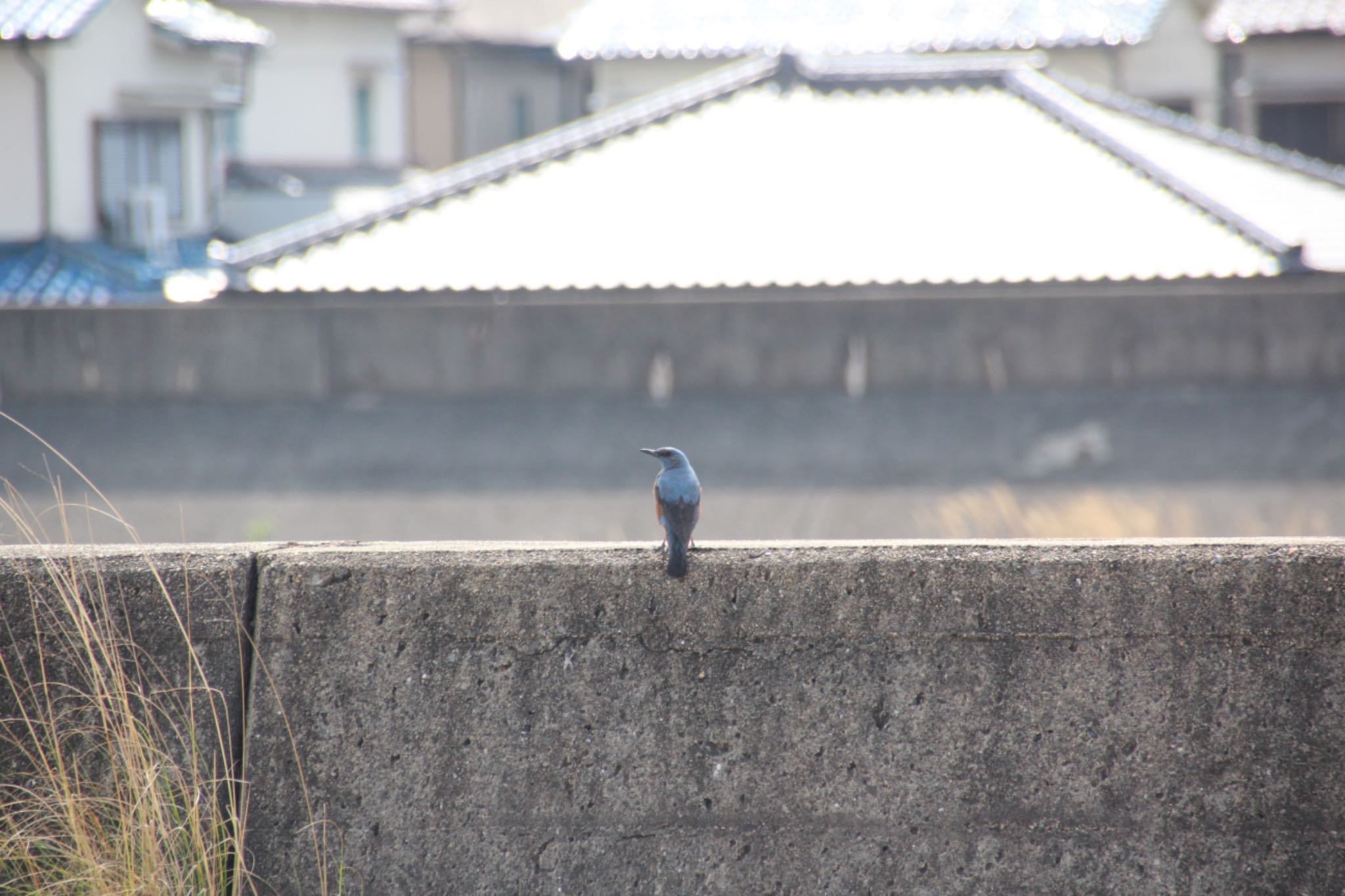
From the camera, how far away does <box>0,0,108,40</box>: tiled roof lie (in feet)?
57.3

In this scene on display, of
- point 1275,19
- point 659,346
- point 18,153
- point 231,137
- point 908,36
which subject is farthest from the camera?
point 231,137

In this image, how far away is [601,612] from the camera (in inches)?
132

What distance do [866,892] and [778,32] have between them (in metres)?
21.7

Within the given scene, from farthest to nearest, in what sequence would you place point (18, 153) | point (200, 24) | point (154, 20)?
point (200, 24) < point (154, 20) < point (18, 153)

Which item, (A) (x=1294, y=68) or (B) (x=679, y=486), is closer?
(B) (x=679, y=486)

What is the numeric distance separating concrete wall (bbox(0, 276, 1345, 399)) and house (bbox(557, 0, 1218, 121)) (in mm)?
12049

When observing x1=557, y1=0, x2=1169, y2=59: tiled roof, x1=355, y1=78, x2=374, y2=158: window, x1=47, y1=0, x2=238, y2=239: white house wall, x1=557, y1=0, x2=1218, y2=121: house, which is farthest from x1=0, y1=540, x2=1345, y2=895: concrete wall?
x1=355, y1=78, x2=374, y2=158: window

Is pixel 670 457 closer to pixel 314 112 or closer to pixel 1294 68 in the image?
pixel 1294 68

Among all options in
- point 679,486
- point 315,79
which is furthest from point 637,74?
point 679,486

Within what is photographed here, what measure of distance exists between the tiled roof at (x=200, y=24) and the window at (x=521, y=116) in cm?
1063

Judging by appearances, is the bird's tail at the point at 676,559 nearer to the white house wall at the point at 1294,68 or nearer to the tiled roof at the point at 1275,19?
Answer: the tiled roof at the point at 1275,19

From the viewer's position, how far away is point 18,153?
18.3 metres

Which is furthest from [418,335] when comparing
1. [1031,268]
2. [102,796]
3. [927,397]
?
[102,796]

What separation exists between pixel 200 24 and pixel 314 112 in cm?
536
